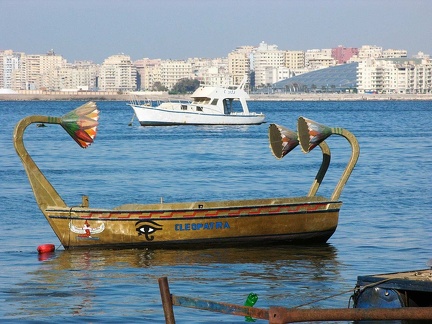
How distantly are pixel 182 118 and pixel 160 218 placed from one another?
198ft

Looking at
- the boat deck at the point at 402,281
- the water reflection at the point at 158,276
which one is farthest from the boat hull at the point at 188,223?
the boat deck at the point at 402,281

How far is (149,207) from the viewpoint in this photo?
17781 mm

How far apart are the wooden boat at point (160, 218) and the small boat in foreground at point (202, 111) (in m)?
57.2

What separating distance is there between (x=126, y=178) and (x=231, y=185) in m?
4.29

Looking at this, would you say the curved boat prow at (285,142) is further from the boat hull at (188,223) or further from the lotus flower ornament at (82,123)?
the lotus flower ornament at (82,123)

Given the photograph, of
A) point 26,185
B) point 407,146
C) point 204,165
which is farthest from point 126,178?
point 407,146

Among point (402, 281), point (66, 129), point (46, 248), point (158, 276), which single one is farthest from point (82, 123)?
point (402, 281)

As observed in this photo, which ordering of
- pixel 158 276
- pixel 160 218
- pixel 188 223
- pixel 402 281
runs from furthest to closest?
pixel 188 223 < pixel 160 218 < pixel 158 276 < pixel 402 281

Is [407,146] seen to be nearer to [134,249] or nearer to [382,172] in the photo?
[382,172]

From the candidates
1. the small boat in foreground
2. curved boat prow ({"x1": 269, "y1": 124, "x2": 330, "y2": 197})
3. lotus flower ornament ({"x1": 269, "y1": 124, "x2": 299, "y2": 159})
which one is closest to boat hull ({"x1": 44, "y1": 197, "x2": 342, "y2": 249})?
curved boat prow ({"x1": 269, "y1": 124, "x2": 330, "y2": 197})

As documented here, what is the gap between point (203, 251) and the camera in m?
18.1

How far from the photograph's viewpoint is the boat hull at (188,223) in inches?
698

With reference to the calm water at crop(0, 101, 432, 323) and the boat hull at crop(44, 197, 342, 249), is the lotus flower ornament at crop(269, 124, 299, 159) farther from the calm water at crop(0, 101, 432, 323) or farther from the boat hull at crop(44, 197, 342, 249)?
the calm water at crop(0, 101, 432, 323)

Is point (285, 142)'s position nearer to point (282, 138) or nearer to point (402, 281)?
point (282, 138)
